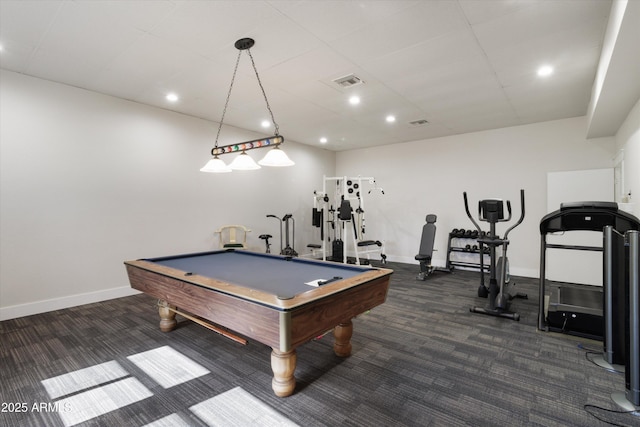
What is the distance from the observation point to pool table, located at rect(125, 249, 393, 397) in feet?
5.93

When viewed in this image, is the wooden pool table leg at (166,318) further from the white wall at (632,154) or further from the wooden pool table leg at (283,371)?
the white wall at (632,154)

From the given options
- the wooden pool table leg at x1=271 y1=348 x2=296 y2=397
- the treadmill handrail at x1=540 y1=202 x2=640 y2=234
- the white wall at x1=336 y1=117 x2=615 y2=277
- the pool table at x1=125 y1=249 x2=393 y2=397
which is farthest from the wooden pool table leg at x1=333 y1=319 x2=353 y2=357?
the white wall at x1=336 y1=117 x2=615 y2=277

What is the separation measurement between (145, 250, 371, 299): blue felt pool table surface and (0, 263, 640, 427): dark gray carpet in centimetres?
73


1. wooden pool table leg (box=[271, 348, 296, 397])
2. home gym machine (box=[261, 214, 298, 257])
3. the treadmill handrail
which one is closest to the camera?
wooden pool table leg (box=[271, 348, 296, 397])

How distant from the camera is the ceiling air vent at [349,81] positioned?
3754mm

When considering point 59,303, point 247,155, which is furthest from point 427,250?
point 59,303

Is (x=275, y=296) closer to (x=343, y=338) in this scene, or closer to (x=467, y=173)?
(x=343, y=338)

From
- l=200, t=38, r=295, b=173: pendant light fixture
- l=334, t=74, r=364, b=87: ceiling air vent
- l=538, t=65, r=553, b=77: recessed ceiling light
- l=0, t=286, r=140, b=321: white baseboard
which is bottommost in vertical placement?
l=0, t=286, r=140, b=321: white baseboard

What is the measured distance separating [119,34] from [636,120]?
5594 millimetres

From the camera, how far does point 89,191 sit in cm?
424

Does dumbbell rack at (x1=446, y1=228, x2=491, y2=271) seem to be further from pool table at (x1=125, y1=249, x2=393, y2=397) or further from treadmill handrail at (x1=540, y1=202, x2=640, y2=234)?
pool table at (x1=125, y1=249, x2=393, y2=397)

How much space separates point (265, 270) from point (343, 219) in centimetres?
392

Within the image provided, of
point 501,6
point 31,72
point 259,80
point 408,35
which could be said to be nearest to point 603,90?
point 501,6

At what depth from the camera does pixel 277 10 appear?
2.47m
